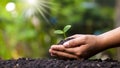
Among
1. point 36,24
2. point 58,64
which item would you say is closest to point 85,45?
point 58,64

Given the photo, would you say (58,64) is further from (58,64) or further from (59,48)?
(59,48)

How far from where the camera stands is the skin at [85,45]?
1.66 meters

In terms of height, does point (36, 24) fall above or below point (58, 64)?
above

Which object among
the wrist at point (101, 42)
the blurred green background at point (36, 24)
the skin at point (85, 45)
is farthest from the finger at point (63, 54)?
the blurred green background at point (36, 24)

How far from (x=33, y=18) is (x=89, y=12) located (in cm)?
128

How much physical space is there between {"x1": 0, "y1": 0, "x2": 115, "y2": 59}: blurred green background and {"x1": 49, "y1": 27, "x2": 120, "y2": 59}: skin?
4.24ft

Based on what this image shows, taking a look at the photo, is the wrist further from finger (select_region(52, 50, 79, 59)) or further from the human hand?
finger (select_region(52, 50, 79, 59))

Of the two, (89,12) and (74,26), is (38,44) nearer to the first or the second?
(74,26)

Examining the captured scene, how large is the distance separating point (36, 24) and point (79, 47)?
223 centimetres

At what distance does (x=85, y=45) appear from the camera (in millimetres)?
1658

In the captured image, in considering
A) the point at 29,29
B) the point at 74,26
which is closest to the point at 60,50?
the point at 29,29

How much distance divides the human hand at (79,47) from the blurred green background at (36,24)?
1.29 meters

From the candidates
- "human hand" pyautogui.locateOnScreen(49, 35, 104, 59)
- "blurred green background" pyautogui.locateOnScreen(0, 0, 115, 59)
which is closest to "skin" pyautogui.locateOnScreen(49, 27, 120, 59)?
"human hand" pyautogui.locateOnScreen(49, 35, 104, 59)

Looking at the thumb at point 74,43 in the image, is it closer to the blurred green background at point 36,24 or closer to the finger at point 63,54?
the finger at point 63,54
